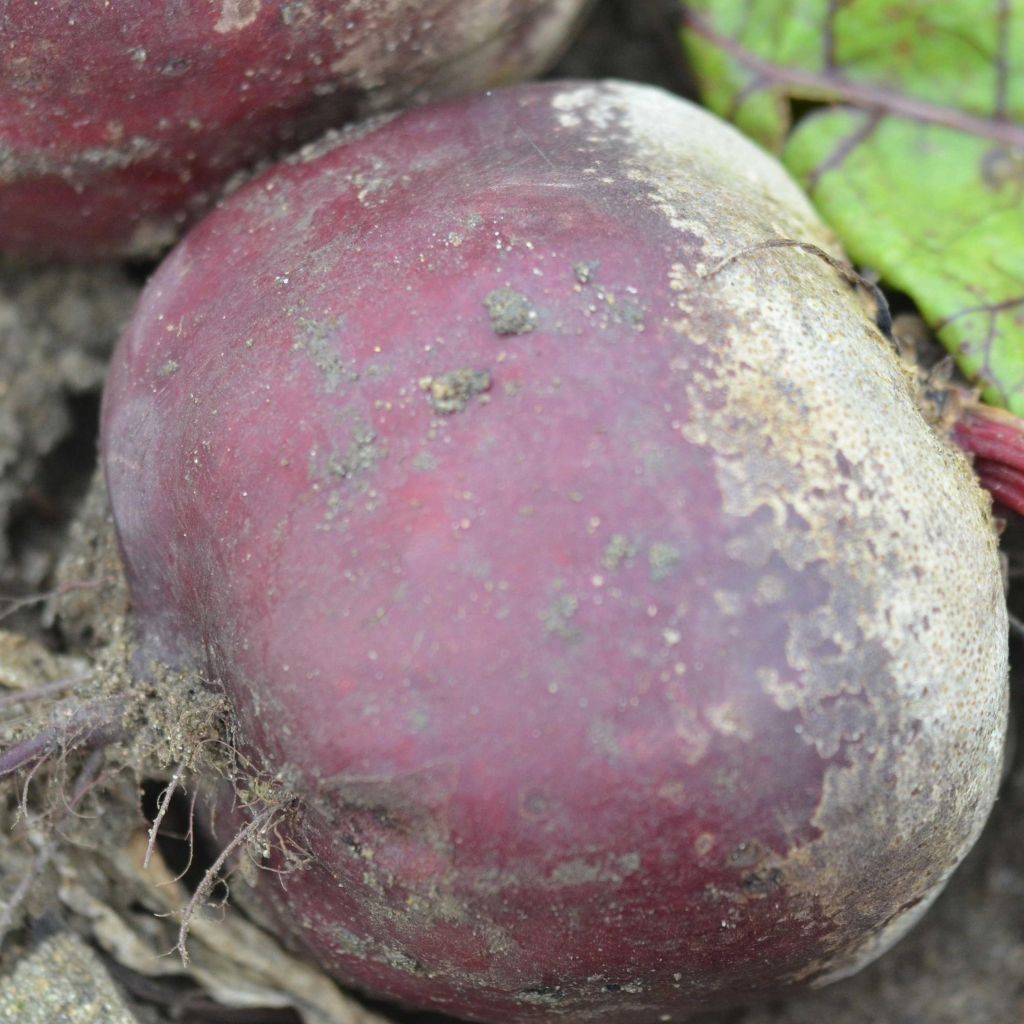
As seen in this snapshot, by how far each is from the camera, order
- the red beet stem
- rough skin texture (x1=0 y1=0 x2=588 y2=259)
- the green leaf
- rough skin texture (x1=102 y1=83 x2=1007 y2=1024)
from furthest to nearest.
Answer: the green leaf, the red beet stem, rough skin texture (x1=0 y1=0 x2=588 y2=259), rough skin texture (x1=102 y1=83 x2=1007 y2=1024)

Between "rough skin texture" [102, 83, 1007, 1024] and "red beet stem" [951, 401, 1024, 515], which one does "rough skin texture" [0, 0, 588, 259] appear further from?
"red beet stem" [951, 401, 1024, 515]

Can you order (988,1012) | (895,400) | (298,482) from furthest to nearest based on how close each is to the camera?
(988,1012)
(895,400)
(298,482)

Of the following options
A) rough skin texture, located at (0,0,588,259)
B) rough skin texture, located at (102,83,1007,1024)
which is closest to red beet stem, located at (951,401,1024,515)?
rough skin texture, located at (102,83,1007,1024)

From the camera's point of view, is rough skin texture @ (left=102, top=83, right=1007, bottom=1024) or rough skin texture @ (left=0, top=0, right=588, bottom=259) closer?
rough skin texture @ (left=102, top=83, right=1007, bottom=1024)

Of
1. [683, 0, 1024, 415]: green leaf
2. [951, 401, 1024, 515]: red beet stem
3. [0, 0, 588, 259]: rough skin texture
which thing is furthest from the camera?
[683, 0, 1024, 415]: green leaf

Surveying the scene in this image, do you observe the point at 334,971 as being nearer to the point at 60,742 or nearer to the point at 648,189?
the point at 60,742

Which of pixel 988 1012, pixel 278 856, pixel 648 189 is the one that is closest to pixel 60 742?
pixel 278 856

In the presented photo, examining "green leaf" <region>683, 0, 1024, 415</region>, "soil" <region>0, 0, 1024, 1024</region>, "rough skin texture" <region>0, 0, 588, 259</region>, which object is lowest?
"soil" <region>0, 0, 1024, 1024</region>

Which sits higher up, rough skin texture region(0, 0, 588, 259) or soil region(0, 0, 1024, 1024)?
rough skin texture region(0, 0, 588, 259)
